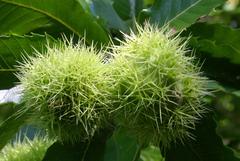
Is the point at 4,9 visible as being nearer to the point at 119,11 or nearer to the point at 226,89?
the point at 119,11

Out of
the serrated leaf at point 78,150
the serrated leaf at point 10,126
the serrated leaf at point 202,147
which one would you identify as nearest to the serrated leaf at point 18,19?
the serrated leaf at point 10,126

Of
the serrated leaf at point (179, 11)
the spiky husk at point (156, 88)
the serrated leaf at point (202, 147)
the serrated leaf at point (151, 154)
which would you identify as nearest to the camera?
the spiky husk at point (156, 88)

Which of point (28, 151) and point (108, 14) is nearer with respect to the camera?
point (28, 151)

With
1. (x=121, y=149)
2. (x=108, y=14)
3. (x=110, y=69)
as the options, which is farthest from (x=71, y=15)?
(x=121, y=149)

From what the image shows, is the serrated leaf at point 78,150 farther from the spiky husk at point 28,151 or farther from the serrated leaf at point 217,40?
the serrated leaf at point 217,40

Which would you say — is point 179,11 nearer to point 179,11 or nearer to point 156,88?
point 179,11

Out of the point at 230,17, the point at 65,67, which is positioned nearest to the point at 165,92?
the point at 65,67

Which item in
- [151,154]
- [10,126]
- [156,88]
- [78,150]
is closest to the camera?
[156,88]
